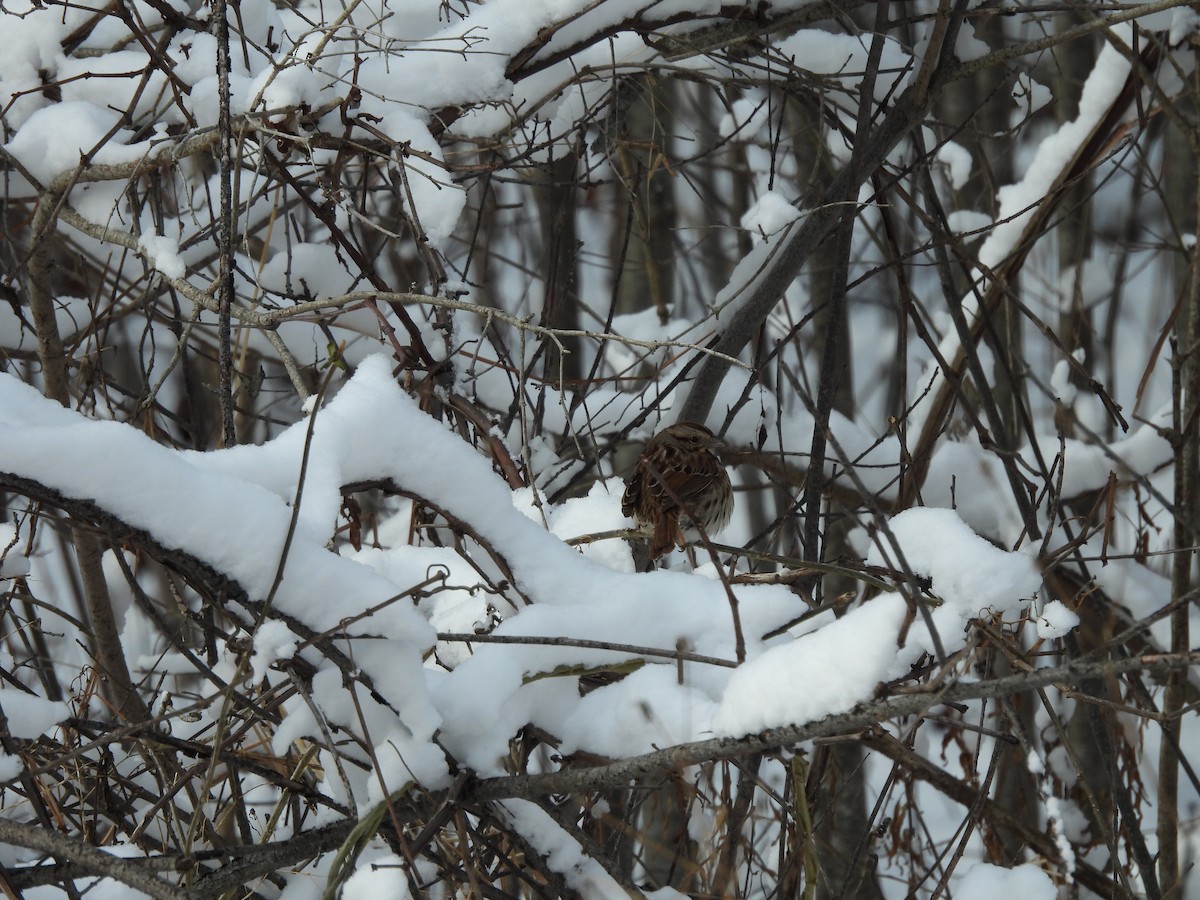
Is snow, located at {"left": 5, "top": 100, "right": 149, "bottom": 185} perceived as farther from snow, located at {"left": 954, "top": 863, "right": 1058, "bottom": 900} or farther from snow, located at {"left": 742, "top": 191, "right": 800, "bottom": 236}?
snow, located at {"left": 954, "top": 863, "right": 1058, "bottom": 900}

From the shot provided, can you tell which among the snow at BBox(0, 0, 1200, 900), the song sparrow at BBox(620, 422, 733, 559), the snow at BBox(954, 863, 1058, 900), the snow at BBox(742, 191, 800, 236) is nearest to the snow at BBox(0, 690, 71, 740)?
the snow at BBox(0, 0, 1200, 900)

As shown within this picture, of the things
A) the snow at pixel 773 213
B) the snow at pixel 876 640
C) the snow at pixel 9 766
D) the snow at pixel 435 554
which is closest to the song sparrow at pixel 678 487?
the snow at pixel 435 554

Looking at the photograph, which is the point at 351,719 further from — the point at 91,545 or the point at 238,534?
the point at 91,545

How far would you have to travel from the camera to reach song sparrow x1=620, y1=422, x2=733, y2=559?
2971 millimetres

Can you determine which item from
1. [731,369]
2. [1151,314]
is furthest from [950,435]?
[1151,314]

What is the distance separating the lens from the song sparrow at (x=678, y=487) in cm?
297

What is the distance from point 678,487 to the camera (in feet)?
11.6

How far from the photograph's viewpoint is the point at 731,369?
142 inches

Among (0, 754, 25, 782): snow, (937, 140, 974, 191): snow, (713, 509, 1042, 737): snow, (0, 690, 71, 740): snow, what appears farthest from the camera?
(937, 140, 974, 191): snow

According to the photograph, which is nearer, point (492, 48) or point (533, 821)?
point (533, 821)

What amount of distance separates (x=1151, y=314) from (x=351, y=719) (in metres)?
5.12

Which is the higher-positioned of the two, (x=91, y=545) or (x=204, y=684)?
(x=204, y=684)

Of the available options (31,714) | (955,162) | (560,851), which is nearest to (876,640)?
(560,851)

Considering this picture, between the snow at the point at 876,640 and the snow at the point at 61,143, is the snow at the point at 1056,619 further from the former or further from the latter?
the snow at the point at 61,143
